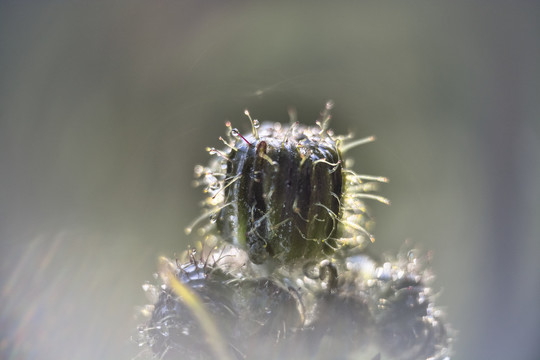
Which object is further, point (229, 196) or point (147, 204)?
point (147, 204)

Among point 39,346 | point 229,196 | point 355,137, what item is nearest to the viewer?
point 229,196

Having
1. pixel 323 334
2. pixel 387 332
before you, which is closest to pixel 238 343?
pixel 323 334

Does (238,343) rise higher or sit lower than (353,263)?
lower

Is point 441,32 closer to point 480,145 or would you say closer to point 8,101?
point 480,145

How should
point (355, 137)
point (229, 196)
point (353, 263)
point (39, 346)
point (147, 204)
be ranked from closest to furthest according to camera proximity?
point (229, 196)
point (353, 263)
point (39, 346)
point (355, 137)
point (147, 204)

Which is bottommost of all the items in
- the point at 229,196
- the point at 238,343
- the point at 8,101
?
the point at 238,343

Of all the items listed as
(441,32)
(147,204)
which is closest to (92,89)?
(147,204)
